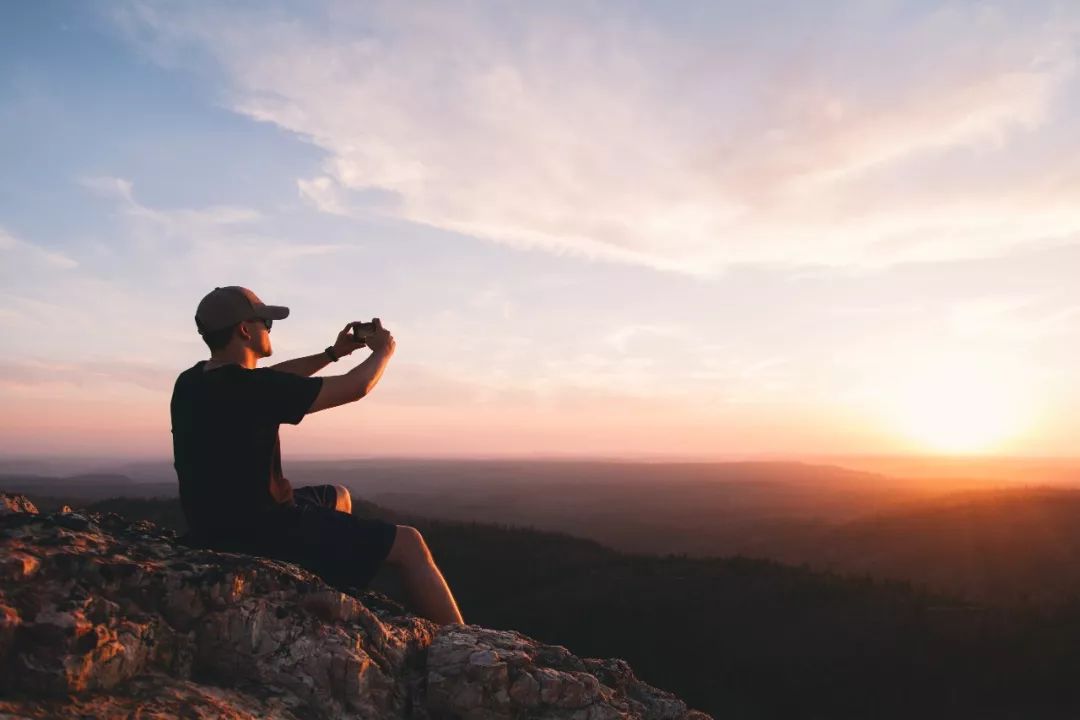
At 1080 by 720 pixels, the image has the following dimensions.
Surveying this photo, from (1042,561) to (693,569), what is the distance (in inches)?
490

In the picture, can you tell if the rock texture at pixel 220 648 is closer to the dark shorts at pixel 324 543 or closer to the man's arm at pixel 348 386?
the dark shorts at pixel 324 543

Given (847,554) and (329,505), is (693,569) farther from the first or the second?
(847,554)

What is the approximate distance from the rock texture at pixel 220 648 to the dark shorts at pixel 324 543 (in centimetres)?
27

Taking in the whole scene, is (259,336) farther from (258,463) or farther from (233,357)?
(258,463)

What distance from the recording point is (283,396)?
3.50m

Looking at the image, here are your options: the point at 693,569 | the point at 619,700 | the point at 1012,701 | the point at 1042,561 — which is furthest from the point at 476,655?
the point at 1042,561

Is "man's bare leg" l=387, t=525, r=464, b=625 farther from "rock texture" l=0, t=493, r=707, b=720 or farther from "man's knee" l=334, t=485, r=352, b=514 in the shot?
"man's knee" l=334, t=485, r=352, b=514

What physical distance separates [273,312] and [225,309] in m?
0.25

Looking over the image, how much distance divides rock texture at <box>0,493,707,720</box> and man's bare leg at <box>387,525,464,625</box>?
136 mm

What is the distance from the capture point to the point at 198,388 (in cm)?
351

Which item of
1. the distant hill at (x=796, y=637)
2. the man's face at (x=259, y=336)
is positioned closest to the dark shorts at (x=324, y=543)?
the man's face at (x=259, y=336)

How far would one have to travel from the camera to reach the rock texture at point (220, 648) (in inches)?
91.4

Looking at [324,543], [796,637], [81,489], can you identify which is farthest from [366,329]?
[81,489]

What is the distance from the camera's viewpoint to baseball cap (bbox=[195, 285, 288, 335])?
3.79 m
